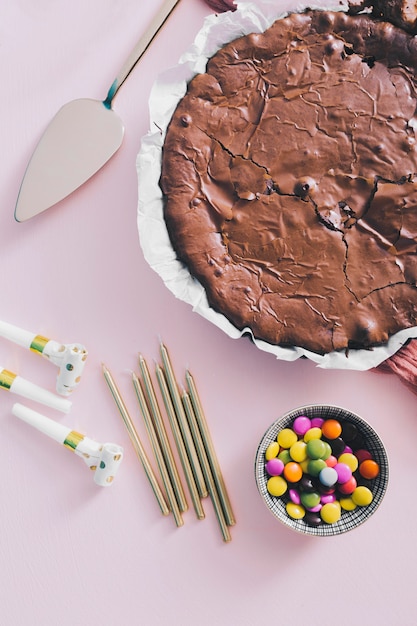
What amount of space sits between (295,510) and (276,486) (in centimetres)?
6

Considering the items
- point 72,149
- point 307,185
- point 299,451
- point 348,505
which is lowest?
point 348,505

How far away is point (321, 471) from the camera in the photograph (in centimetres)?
116

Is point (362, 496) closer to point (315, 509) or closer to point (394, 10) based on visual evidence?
point (315, 509)

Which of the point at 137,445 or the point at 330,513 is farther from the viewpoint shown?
the point at 137,445

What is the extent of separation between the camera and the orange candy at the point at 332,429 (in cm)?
117

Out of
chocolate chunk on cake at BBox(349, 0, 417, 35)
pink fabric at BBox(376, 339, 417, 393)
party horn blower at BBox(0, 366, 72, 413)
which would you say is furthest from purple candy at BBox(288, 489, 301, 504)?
chocolate chunk on cake at BBox(349, 0, 417, 35)

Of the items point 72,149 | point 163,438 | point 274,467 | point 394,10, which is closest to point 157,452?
point 163,438

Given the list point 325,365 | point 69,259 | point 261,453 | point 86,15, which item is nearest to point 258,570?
point 261,453

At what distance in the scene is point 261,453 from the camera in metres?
1.17

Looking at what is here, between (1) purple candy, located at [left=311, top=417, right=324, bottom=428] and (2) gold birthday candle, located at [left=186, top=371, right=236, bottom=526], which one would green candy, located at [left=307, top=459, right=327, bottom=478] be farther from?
(2) gold birthday candle, located at [left=186, top=371, right=236, bottom=526]

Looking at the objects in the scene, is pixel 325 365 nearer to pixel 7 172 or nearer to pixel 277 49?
pixel 277 49

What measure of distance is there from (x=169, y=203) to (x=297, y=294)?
0.30m

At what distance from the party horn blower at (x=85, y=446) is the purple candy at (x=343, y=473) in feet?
1.45

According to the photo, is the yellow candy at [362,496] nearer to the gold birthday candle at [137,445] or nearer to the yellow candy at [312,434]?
the yellow candy at [312,434]
